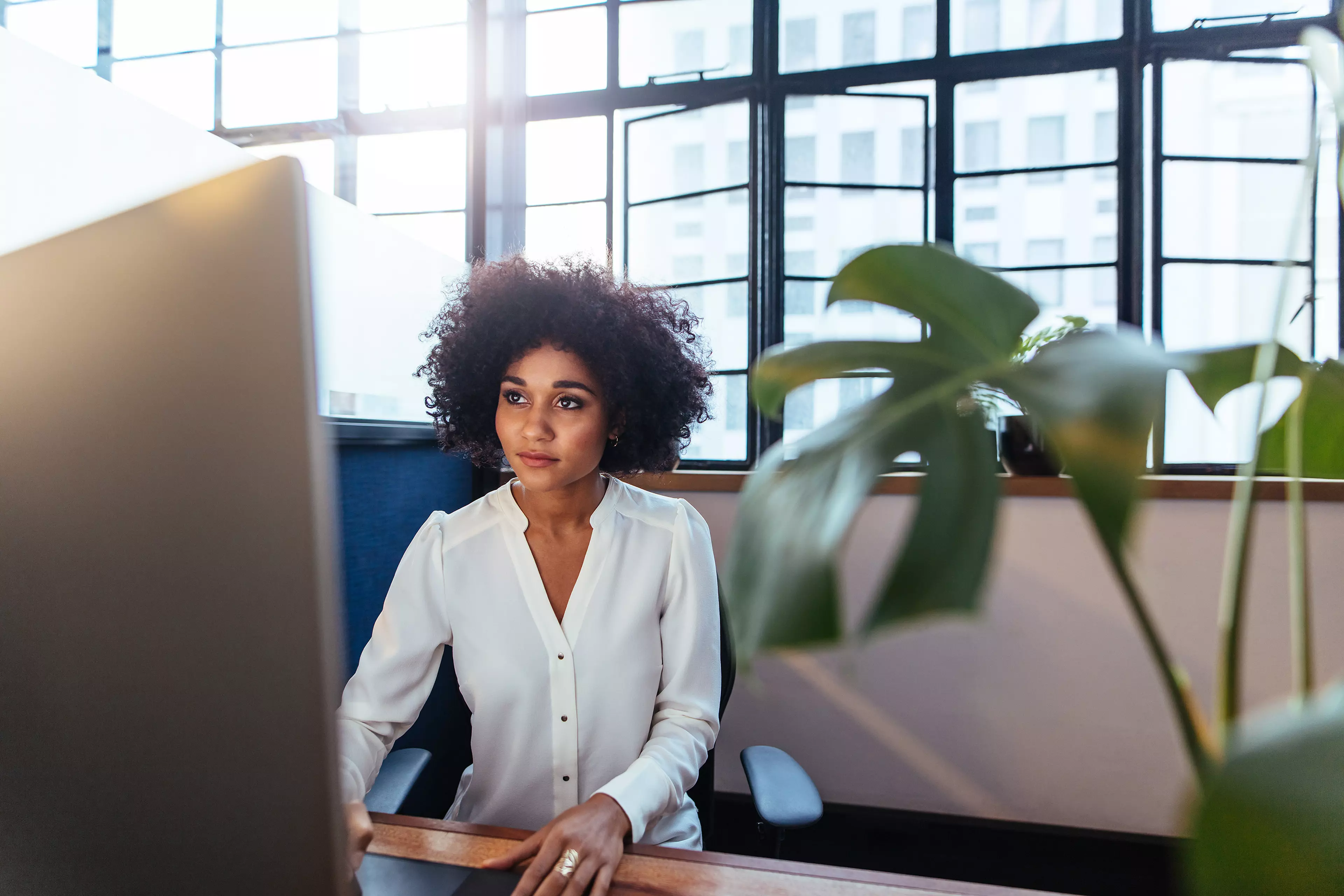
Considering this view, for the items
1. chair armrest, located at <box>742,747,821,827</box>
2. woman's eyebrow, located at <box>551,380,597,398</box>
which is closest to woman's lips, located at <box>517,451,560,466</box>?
woman's eyebrow, located at <box>551,380,597,398</box>

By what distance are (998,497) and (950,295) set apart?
12cm

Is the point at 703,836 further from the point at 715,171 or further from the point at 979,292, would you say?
the point at 715,171

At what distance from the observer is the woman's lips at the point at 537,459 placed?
3.61 ft

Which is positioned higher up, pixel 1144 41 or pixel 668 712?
pixel 1144 41

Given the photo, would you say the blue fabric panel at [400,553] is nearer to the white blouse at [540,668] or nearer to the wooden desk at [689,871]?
the white blouse at [540,668]

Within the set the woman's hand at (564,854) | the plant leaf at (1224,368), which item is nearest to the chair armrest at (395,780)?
the woman's hand at (564,854)

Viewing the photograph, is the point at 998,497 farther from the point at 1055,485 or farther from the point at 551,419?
the point at 1055,485

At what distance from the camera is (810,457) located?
25 centimetres

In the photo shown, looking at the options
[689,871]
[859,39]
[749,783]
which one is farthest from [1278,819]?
[859,39]

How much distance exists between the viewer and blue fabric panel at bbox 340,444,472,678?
1496mm

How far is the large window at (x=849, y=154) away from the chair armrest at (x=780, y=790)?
4.40 feet

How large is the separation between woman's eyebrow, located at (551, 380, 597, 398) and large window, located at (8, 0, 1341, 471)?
119 centimetres

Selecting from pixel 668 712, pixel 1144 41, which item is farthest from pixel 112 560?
pixel 1144 41

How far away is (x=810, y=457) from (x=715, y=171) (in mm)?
2461
